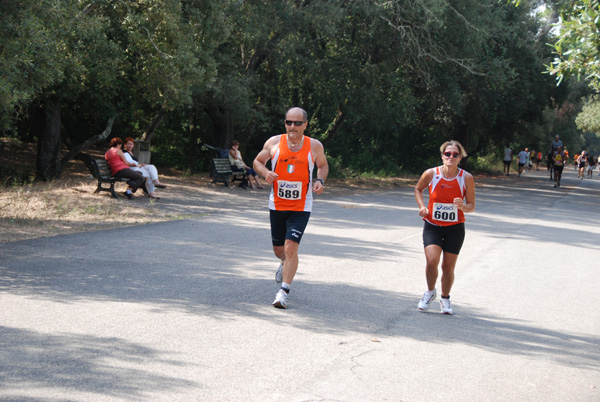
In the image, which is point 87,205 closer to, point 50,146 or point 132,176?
point 132,176

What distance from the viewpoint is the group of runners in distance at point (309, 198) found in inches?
268

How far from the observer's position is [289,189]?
689 centimetres

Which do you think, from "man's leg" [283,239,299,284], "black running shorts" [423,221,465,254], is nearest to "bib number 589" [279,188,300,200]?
"man's leg" [283,239,299,284]

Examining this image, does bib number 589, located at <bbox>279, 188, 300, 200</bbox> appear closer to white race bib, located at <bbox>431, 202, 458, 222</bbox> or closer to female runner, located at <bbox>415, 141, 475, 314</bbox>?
female runner, located at <bbox>415, 141, 475, 314</bbox>

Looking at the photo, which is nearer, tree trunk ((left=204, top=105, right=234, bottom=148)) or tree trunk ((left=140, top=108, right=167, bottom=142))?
tree trunk ((left=140, top=108, right=167, bottom=142))

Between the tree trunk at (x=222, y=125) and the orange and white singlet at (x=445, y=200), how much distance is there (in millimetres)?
17026

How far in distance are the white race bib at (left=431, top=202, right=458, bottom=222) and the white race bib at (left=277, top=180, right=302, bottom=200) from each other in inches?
51.1

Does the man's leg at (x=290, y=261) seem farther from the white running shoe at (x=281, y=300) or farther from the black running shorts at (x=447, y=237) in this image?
the black running shorts at (x=447, y=237)

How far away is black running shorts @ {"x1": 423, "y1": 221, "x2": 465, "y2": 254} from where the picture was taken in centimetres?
687

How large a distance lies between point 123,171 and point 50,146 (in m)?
5.30

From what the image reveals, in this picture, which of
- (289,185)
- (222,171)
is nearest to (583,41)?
(289,185)

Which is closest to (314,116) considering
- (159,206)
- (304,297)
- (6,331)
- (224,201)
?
(224,201)

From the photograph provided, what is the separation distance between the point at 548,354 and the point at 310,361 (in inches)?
79.6

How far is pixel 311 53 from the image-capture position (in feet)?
77.8
